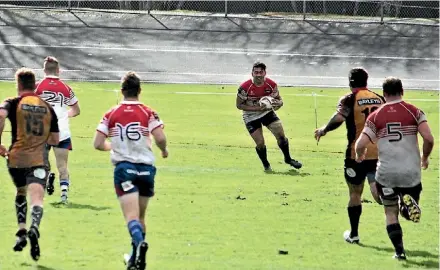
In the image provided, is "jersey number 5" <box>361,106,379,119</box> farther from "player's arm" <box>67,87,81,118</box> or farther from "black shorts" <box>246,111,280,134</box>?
"black shorts" <box>246,111,280,134</box>

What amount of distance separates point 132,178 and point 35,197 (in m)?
1.35

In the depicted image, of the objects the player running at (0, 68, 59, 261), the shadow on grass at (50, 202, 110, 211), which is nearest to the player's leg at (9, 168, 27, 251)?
the player running at (0, 68, 59, 261)

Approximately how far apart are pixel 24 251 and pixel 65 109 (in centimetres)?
426

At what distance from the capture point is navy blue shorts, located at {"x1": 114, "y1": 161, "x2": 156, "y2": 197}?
11531 mm

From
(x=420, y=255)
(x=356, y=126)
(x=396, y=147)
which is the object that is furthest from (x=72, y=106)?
(x=420, y=255)

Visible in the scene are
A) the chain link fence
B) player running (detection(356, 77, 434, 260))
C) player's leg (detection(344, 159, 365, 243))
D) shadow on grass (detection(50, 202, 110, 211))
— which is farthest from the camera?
the chain link fence

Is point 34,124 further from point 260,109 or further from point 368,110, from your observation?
point 260,109

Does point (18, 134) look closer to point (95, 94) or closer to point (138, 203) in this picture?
point (138, 203)

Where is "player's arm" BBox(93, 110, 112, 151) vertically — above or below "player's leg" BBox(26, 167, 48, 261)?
above

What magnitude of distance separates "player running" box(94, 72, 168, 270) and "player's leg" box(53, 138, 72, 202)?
16.0ft

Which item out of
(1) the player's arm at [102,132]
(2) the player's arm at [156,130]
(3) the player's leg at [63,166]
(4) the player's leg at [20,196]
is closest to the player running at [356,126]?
(2) the player's arm at [156,130]

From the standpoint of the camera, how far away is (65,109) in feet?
55.2

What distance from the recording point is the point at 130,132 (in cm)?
1157

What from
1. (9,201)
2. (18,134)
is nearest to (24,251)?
(18,134)
